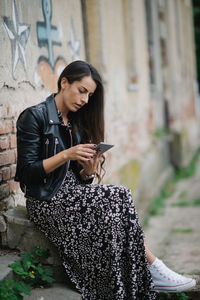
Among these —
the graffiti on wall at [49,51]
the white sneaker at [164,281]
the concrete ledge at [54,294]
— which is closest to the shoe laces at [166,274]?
the white sneaker at [164,281]

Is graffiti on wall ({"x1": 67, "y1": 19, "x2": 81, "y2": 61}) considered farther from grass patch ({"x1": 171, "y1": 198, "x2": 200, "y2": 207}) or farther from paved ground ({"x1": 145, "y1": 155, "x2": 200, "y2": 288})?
grass patch ({"x1": 171, "y1": 198, "x2": 200, "y2": 207})

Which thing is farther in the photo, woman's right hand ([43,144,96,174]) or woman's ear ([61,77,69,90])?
woman's ear ([61,77,69,90])

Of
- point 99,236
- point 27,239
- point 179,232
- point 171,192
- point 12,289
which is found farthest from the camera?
point 171,192

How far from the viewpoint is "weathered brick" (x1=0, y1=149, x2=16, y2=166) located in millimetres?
3303

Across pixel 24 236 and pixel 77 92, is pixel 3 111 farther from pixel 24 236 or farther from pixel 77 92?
pixel 24 236

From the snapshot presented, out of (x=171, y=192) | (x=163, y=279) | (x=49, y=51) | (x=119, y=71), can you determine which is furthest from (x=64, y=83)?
(x=171, y=192)

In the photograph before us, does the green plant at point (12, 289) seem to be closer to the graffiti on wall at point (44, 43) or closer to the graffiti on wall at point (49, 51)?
the graffiti on wall at point (44, 43)

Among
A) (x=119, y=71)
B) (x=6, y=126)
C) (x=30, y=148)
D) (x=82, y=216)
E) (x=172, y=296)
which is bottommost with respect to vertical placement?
(x=172, y=296)

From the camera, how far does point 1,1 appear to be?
3281 mm

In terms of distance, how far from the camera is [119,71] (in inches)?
258

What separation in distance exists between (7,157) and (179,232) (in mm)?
2966

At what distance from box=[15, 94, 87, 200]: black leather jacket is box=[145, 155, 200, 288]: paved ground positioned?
1505 mm

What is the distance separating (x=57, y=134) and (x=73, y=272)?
92 centimetres

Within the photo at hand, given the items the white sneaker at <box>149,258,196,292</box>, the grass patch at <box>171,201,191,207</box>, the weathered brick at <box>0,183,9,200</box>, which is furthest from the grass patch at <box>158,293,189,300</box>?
the grass patch at <box>171,201,191,207</box>
